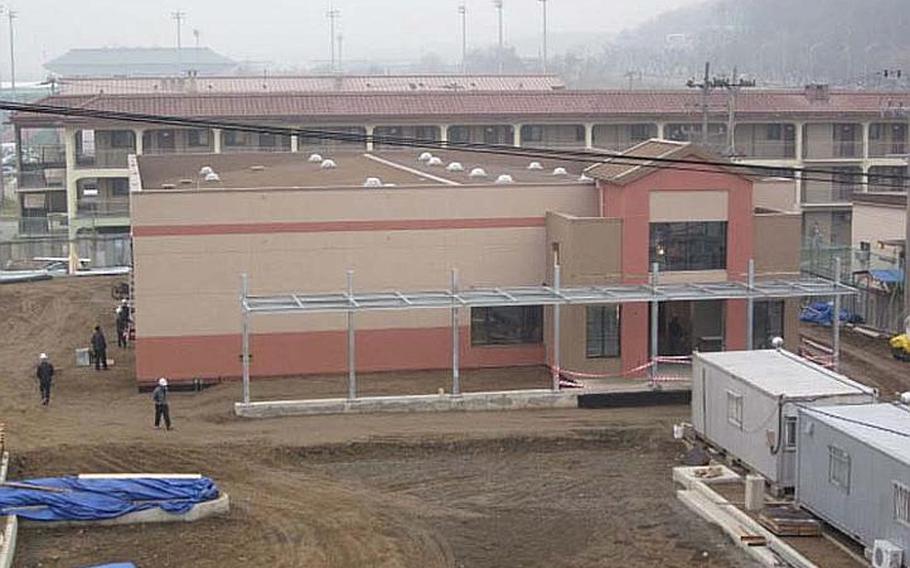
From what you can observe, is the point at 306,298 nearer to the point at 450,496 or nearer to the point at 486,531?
the point at 450,496

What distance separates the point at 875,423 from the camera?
17.2 metres

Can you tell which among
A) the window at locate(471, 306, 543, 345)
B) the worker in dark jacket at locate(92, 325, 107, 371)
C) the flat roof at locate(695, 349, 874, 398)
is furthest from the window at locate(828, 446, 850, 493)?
the worker in dark jacket at locate(92, 325, 107, 371)

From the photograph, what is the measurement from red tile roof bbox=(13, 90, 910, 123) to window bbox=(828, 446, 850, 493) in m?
41.0

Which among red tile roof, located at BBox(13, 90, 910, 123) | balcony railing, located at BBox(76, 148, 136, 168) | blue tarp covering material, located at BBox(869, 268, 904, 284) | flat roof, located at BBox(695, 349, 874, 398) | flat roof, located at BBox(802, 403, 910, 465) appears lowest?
flat roof, located at BBox(802, 403, 910, 465)

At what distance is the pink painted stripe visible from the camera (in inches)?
1072

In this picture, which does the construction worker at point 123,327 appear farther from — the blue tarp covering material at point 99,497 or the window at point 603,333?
the blue tarp covering material at point 99,497

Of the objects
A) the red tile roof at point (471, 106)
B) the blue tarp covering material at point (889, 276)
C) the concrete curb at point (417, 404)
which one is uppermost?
the red tile roof at point (471, 106)

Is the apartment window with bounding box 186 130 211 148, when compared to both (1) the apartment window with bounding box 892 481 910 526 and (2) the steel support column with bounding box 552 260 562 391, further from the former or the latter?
(1) the apartment window with bounding box 892 481 910 526

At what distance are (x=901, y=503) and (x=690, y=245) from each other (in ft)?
42.4

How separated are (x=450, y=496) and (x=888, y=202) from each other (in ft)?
74.2

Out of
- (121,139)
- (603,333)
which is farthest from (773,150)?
(603,333)

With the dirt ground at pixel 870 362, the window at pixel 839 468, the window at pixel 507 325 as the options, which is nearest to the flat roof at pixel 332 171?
the window at pixel 507 325

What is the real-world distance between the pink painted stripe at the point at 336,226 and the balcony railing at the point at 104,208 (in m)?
29.1

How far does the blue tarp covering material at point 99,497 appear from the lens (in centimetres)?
1797
